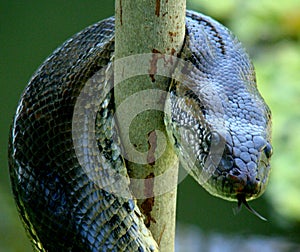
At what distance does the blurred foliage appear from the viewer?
4.55m

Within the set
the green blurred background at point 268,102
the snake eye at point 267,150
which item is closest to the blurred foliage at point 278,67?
the green blurred background at point 268,102

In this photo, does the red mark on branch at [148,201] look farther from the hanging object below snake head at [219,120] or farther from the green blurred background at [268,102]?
the green blurred background at [268,102]

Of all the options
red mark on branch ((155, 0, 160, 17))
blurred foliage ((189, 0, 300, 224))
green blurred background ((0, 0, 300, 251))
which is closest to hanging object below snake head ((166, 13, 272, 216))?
red mark on branch ((155, 0, 160, 17))

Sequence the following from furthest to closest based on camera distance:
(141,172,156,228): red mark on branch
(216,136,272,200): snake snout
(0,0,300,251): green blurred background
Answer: (0,0,300,251): green blurred background
(141,172,156,228): red mark on branch
(216,136,272,200): snake snout

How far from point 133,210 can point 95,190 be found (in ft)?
0.36

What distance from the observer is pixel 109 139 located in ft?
5.27

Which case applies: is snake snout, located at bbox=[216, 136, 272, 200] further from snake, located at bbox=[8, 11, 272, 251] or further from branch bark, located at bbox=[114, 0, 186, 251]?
branch bark, located at bbox=[114, 0, 186, 251]

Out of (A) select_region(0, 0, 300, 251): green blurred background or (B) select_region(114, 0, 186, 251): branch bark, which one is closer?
(B) select_region(114, 0, 186, 251): branch bark

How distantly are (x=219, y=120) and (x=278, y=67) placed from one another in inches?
147

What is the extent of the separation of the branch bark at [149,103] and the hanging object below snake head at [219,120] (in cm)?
4

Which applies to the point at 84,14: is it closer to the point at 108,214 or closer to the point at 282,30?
the point at 282,30

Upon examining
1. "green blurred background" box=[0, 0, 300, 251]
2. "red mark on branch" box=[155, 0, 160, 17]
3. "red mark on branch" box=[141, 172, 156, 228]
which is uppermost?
"red mark on branch" box=[155, 0, 160, 17]

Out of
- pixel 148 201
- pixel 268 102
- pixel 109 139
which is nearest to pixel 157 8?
pixel 109 139

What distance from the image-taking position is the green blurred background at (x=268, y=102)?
4.54m
